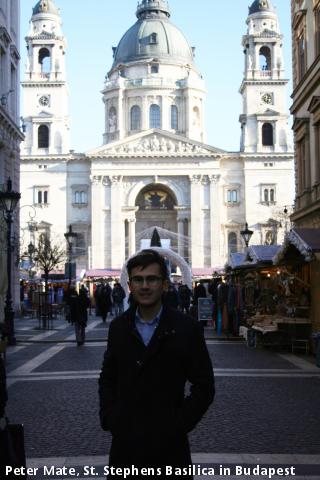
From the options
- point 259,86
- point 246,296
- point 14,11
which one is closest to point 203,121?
point 259,86

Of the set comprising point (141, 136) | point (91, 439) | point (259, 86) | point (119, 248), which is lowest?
point (91, 439)

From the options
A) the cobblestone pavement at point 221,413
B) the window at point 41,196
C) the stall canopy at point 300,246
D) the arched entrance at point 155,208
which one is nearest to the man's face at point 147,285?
the cobblestone pavement at point 221,413

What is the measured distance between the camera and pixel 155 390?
4223 millimetres

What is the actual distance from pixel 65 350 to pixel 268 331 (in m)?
4.98

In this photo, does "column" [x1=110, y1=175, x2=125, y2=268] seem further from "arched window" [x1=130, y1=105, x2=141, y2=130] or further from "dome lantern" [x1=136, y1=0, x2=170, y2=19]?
"dome lantern" [x1=136, y1=0, x2=170, y2=19]

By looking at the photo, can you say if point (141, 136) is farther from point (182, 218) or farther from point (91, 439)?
point (91, 439)

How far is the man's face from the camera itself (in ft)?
14.5

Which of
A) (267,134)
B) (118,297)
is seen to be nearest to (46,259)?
(118,297)

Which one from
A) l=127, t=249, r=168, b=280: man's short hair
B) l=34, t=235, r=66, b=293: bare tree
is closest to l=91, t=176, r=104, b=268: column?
l=34, t=235, r=66, b=293: bare tree

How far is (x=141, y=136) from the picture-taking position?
75875 mm

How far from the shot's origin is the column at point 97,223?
241ft

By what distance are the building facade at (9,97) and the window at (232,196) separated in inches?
1668

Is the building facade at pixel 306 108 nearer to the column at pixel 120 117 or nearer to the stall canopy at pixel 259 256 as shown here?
the stall canopy at pixel 259 256

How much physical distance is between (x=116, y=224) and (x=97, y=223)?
1.73m
